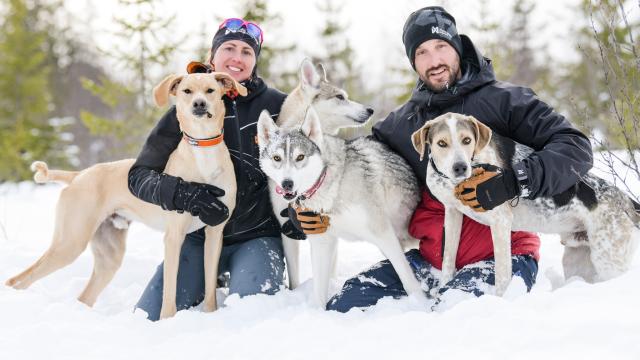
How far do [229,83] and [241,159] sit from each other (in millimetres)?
646

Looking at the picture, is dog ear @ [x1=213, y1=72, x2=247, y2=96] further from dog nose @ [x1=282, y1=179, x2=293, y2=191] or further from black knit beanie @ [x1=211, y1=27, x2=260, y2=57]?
dog nose @ [x1=282, y1=179, x2=293, y2=191]

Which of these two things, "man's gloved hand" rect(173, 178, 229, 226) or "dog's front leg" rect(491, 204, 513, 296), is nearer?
"dog's front leg" rect(491, 204, 513, 296)

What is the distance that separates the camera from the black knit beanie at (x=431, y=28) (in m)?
3.56

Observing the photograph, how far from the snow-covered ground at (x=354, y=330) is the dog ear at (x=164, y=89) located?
5.06 feet

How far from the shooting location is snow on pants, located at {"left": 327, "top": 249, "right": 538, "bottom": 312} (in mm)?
3219

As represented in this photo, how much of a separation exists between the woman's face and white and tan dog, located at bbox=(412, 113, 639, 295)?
5.60ft

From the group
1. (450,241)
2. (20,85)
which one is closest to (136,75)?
(20,85)

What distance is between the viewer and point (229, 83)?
378 cm

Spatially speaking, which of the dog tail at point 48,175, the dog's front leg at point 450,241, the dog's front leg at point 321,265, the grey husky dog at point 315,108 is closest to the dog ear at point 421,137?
the dog's front leg at point 450,241

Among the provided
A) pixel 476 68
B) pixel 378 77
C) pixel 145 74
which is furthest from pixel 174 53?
pixel 378 77

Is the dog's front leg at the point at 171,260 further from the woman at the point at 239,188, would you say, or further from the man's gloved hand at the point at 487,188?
the man's gloved hand at the point at 487,188

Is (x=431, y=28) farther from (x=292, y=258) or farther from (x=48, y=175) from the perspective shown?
(x=48, y=175)

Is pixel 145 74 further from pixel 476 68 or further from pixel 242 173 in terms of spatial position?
pixel 476 68

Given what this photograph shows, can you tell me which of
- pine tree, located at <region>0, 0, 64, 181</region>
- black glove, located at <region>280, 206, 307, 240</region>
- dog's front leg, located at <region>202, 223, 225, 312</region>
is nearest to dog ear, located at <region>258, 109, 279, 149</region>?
black glove, located at <region>280, 206, 307, 240</region>
